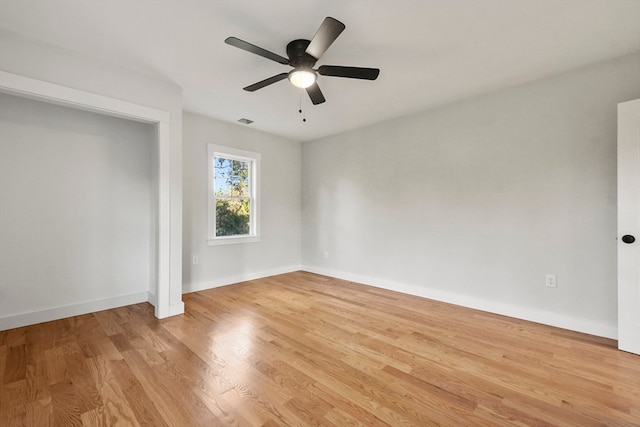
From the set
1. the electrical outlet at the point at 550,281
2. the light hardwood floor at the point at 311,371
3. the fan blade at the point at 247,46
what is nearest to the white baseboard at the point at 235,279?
the light hardwood floor at the point at 311,371

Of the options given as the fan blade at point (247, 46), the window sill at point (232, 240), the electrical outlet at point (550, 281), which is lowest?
the electrical outlet at point (550, 281)

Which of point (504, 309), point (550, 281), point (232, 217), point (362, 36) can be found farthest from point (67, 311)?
point (550, 281)

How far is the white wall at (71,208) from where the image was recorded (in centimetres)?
278

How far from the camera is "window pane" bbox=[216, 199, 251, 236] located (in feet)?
14.6

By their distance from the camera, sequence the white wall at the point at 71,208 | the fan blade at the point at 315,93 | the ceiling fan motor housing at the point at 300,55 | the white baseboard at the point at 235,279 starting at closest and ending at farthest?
the ceiling fan motor housing at the point at 300,55, the fan blade at the point at 315,93, the white wall at the point at 71,208, the white baseboard at the point at 235,279

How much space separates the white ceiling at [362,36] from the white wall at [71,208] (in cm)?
100

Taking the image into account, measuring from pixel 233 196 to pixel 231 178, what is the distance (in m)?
0.30

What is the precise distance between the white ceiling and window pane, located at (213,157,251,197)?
141cm

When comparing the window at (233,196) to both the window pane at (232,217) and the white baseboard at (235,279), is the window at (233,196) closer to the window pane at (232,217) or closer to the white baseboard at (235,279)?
the window pane at (232,217)

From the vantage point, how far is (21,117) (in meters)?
2.82

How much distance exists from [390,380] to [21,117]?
164 inches

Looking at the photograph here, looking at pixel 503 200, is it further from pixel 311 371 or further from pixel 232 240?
pixel 232 240

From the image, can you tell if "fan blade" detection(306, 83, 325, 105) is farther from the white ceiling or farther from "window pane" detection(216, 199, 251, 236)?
"window pane" detection(216, 199, 251, 236)

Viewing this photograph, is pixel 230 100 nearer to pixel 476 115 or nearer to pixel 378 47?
pixel 378 47
